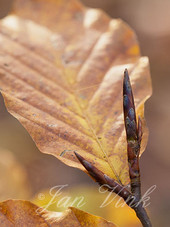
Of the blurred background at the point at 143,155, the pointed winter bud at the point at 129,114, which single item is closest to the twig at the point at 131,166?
the pointed winter bud at the point at 129,114

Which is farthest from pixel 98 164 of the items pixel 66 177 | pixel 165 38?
pixel 165 38

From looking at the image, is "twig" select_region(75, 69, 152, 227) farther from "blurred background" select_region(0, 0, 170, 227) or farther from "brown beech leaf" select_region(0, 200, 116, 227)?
"blurred background" select_region(0, 0, 170, 227)

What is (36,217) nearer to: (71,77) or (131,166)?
(131,166)

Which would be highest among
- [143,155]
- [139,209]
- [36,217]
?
[139,209]

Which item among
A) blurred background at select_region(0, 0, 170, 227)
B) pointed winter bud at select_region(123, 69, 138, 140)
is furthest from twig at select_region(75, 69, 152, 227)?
blurred background at select_region(0, 0, 170, 227)

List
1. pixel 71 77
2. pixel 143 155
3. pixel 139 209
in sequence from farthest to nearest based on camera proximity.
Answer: pixel 143 155
pixel 71 77
pixel 139 209

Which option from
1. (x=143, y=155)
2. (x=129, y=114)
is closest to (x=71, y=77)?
(x=129, y=114)
